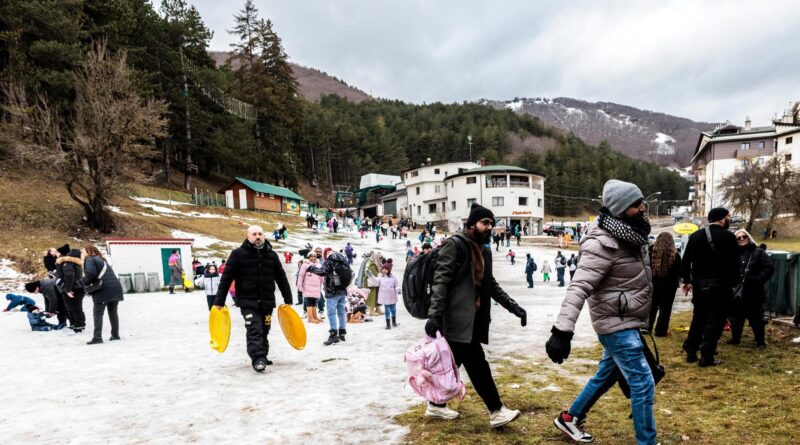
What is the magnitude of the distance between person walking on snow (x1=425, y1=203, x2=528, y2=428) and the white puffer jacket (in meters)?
0.84

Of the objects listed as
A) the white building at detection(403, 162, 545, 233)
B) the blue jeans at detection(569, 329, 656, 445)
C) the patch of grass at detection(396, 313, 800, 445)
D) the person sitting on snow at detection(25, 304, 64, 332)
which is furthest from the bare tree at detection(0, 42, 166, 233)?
the white building at detection(403, 162, 545, 233)

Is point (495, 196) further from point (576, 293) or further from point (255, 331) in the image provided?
point (576, 293)

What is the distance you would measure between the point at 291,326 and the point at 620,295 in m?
4.68

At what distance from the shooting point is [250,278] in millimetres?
6160

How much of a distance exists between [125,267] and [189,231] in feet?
36.2

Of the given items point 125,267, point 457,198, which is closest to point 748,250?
point 125,267

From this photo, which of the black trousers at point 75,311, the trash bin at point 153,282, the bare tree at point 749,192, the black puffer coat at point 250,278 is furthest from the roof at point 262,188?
the bare tree at point 749,192

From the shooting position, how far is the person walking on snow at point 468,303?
3828 mm

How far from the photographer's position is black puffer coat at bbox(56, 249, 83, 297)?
356 inches

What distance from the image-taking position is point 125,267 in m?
18.8

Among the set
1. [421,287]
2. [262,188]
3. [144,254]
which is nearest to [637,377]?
[421,287]

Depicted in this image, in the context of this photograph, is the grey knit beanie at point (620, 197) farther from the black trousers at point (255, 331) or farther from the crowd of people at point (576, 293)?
the black trousers at point (255, 331)

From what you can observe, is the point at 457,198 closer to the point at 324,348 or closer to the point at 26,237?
the point at 26,237

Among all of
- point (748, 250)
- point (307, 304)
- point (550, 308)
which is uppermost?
point (748, 250)
